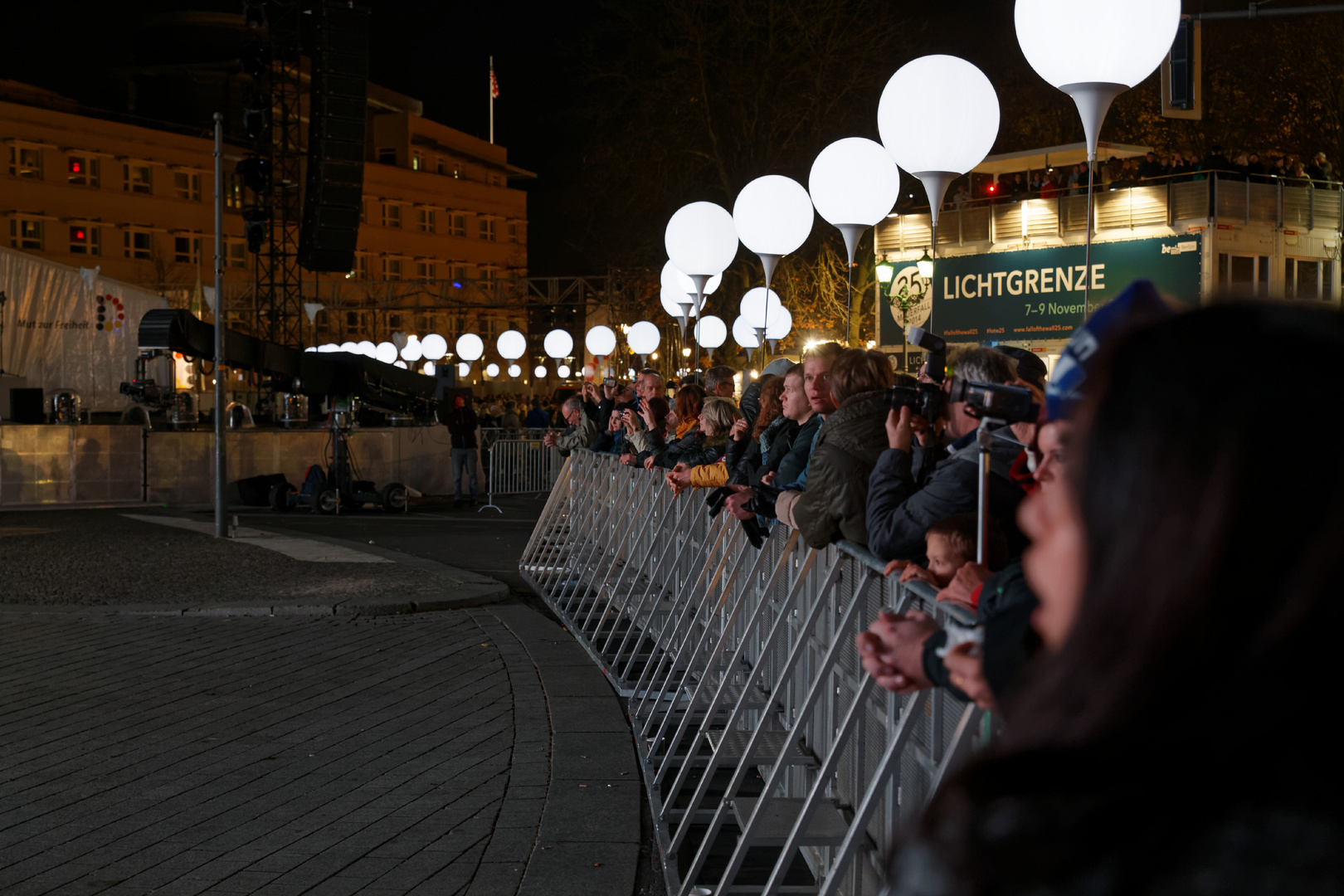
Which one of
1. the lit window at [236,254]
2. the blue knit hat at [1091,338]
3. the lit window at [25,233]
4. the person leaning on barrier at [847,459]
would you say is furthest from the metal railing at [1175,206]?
the lit window at [25,233]

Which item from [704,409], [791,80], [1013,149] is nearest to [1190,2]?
[704,409]

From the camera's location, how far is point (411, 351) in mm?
39469

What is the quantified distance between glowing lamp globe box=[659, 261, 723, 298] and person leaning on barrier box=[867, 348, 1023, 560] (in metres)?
8.65

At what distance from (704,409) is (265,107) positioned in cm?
1824

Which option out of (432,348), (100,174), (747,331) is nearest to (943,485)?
(747,331)

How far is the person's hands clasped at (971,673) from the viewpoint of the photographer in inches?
71.7

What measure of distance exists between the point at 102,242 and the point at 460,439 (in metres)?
51.8

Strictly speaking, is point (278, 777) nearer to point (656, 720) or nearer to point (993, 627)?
point (656, 720)

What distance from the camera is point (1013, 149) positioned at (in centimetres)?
4078

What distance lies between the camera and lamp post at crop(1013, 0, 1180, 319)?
521cm

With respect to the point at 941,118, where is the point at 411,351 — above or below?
above

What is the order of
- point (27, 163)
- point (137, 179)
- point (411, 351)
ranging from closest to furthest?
point (411, 351)
point (27, 163)
point (137, 179)

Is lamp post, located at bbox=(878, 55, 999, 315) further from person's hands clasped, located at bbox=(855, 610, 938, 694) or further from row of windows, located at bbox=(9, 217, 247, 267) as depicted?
row of windows, located at bbox=(9, 217, 247, 267)

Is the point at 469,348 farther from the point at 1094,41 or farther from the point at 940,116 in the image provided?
the point at 1094,41
